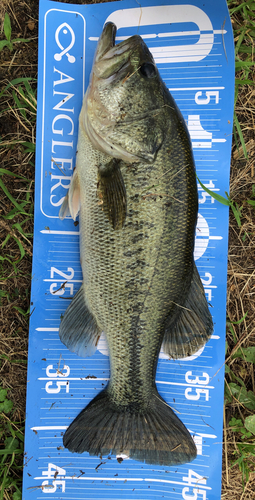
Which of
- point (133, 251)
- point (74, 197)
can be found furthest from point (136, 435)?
point (74, 197)

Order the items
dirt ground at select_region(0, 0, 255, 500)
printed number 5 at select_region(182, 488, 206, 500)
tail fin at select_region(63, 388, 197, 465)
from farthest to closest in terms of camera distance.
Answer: dirt ground at select_region(0, 0, 255, 500) < printed number 5 at select_region(182, 488, 206, 500) < tail fin at select_region(63, 388, 197, 465)

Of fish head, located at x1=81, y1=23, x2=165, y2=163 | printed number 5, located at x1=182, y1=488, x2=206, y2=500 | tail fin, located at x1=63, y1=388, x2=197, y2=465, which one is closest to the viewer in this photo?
fish head, located at x1=81, y1=23, x2=165, y2=163

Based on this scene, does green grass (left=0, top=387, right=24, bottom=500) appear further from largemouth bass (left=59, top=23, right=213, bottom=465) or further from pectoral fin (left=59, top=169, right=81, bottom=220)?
pectoral fin (left=59, top=169, right=81, bottom=220)

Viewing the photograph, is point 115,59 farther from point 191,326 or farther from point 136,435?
point 136,435

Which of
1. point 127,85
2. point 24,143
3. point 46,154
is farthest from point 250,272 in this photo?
point 24,143

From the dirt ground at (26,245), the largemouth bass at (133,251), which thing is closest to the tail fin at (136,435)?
the largemouth bass at (133,251)

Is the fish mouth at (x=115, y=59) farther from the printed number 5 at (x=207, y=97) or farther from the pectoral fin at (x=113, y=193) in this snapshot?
the printed number 5 at (x=207, y=97)

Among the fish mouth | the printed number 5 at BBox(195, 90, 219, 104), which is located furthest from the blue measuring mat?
the fish mouth
